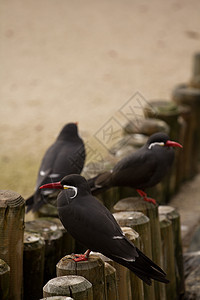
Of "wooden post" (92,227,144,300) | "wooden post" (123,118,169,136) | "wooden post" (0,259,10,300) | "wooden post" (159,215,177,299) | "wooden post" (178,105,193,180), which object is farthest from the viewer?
"wooden post" (178,105,193,180)

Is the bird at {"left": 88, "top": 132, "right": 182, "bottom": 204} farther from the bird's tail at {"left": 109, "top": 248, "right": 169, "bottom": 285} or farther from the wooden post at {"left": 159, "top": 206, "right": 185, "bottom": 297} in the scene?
the bird's tail at {"left": 109, "top": 248, "right": 169, "bottom": 285}

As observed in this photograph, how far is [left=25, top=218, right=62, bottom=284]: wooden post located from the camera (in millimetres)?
4125

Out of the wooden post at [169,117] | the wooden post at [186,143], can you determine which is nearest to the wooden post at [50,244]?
the wooden post at [169,117]

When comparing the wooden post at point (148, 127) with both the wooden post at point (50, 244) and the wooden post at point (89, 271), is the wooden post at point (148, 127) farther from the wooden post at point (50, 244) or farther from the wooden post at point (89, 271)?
the wooden post at point (89, 271)

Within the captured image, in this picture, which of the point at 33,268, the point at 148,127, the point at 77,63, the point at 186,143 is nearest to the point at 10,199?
the point at 33,268

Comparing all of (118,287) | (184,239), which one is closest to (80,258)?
(118,287)

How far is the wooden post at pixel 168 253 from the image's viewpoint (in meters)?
4.45

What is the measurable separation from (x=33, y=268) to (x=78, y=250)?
0.56 m

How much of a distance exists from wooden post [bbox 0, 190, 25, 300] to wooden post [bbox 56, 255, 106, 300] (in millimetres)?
399

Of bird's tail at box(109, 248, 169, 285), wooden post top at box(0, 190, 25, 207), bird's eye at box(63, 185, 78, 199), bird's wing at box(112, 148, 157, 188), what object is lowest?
bird's tail at box(109, 248, 169, 285)

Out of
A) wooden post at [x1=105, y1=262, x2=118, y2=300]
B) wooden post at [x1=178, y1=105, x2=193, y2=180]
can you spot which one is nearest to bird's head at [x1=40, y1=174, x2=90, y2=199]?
wooden post at [x1=105, y1=262, x2=118, y2=300]

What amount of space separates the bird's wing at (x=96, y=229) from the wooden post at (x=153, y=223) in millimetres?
821

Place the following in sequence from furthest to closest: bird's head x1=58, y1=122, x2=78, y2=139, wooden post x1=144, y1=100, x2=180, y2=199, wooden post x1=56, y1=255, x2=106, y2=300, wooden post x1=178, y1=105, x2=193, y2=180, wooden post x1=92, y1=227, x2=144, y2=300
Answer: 1. wooden post x1=178, y1=105, x2=193, y2=180
2. wooden post x1=144, y1=100, x2=180, y2=199
3. bird's head x1=58, y1=122, x2=78, y2=139
4. wooden post x1=92, y1=227, x2=144, y2=300
5. wooden post x1=56, y1=255, x2=106, y2=300

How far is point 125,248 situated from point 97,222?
20cm
